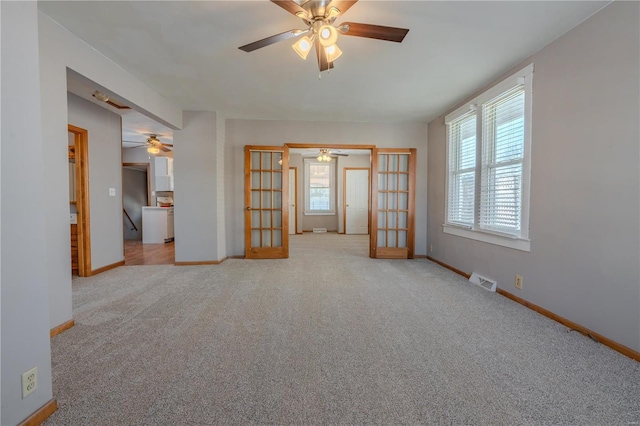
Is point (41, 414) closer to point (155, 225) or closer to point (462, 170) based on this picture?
point (462, 170)

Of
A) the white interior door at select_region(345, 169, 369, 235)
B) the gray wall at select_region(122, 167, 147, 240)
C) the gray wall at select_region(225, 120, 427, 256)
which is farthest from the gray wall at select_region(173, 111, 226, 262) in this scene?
the white interior door at select_region(345, 169, 369, 235)

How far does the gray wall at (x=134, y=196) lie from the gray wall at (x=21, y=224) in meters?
7.47

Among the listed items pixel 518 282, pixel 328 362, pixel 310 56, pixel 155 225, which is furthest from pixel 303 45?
pixel 155 225

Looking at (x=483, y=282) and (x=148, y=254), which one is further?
(x=148, y=254)

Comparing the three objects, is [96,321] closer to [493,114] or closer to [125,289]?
[125,289]

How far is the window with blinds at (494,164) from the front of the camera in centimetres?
277

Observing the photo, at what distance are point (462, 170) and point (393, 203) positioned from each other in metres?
1.41

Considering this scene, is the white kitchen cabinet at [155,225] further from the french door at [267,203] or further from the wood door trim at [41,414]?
the wood door trim at [41,414]

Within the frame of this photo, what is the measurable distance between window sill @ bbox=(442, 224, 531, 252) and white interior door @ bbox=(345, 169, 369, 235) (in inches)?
169

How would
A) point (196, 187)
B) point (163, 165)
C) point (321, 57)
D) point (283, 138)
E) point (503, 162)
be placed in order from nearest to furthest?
point (321, 57), point (503, 162), point (196, 187), point (283, 138), point (163, 165)

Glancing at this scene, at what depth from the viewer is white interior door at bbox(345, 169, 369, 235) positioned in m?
8.59

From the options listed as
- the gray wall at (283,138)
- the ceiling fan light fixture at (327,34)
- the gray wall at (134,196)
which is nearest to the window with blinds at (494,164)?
the gray wall at (283,138)

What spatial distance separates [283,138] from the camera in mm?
4855

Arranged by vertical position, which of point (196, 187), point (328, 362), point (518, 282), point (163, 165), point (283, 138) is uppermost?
point (283, 138)
